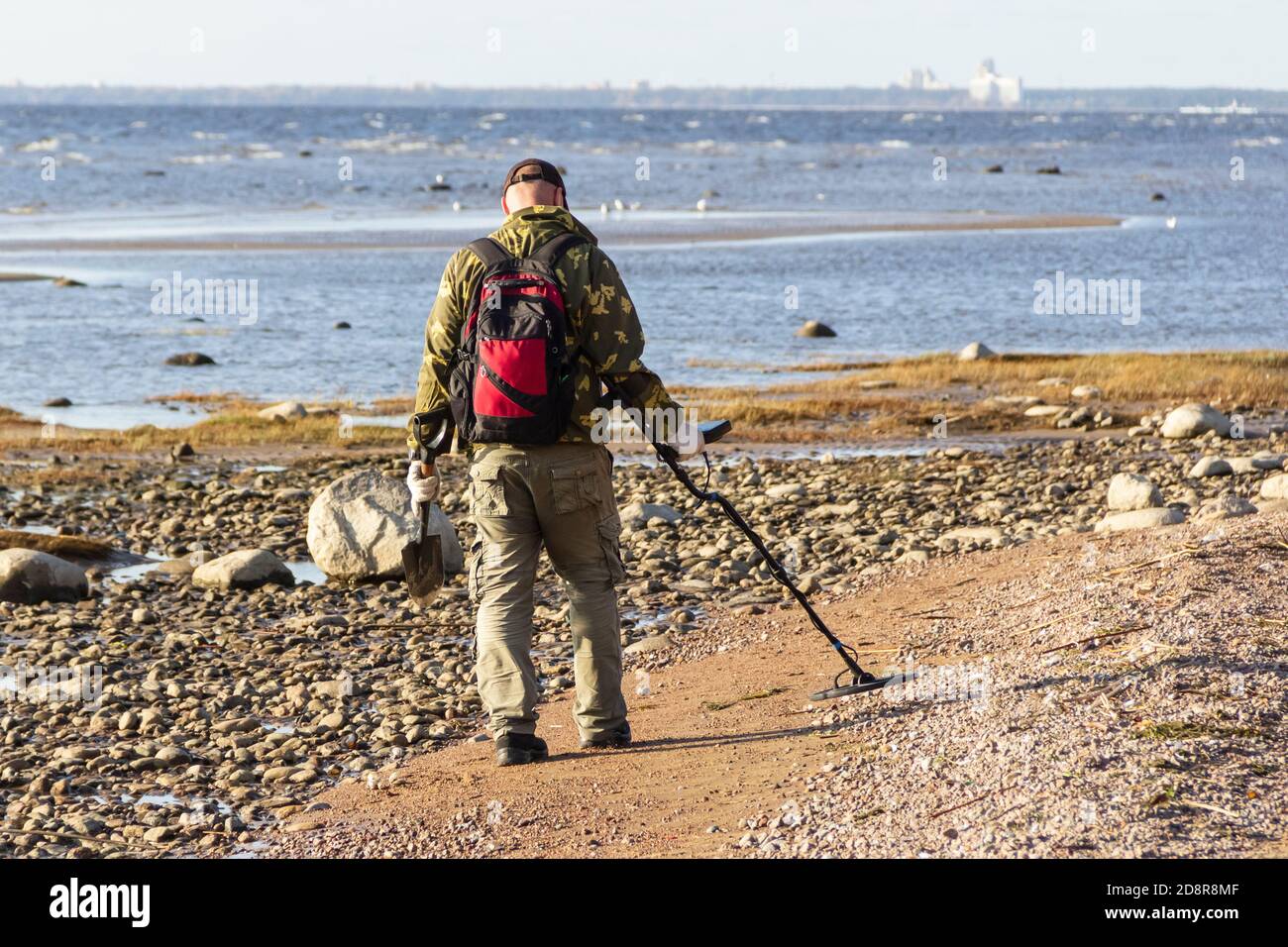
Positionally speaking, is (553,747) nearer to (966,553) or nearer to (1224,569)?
(1224,569)

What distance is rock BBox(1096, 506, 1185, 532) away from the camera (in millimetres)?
10898

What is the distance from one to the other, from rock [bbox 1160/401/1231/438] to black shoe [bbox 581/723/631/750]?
1145 centimetres

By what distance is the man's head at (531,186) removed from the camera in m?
6.28

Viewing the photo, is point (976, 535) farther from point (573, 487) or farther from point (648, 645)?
point (573, 487)

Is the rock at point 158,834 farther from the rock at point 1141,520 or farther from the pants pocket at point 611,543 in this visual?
the rock at point 1141,520

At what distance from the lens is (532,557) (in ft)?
21.0

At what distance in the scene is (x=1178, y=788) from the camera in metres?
5.38

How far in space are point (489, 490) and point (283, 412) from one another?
13.5m

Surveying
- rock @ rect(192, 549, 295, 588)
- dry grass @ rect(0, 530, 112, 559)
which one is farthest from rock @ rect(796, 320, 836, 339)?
rock @ rect(192, 549, 295, 588)

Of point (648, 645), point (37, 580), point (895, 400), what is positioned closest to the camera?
point (648, 645)

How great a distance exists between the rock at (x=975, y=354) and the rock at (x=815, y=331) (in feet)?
10.9

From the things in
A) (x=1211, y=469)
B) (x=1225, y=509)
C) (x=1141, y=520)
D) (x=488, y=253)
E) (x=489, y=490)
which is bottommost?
(x=1211, y=469)

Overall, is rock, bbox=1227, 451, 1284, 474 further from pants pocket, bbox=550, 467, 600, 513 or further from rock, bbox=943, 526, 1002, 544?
pants pocket, bbox=550, 467, 600, 513

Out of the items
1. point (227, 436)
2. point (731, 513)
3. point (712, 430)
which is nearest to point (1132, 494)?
point (731, 513)
